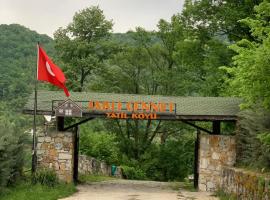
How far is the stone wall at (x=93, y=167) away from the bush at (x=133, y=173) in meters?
0.41

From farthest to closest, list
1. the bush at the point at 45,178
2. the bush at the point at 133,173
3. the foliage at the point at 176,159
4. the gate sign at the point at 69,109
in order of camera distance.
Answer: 1. the foliage at the point at 176,159
2. the bush at the point at 133,173
3. the gate sign at the point at 69,109
4. the bush at the point at 45,178

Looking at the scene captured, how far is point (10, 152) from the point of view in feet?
56.5

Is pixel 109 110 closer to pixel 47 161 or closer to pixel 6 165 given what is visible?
pixel 47 161

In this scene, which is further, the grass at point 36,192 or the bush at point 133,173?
the bush at point 133,173

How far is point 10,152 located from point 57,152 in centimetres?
343

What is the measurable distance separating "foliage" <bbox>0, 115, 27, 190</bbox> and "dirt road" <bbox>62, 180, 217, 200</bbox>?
7.17ft

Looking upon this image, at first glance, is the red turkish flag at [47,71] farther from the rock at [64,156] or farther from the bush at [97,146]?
the bush at [97,146]

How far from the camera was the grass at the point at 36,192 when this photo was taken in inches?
620

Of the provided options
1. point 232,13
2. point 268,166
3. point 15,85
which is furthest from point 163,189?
point 15,85

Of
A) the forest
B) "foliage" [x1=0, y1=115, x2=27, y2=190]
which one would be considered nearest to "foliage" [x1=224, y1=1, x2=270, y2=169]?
"foliage" [x1=0, y1=115, x2=27, y2=190]

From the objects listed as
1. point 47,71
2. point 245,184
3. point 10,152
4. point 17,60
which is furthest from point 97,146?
point 17,60

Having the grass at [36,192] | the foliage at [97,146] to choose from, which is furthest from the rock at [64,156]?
the foliage at [97,146]

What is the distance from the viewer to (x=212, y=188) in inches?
812

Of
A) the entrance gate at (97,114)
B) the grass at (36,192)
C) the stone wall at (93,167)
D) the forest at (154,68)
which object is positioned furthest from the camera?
the forest at (154,68)
